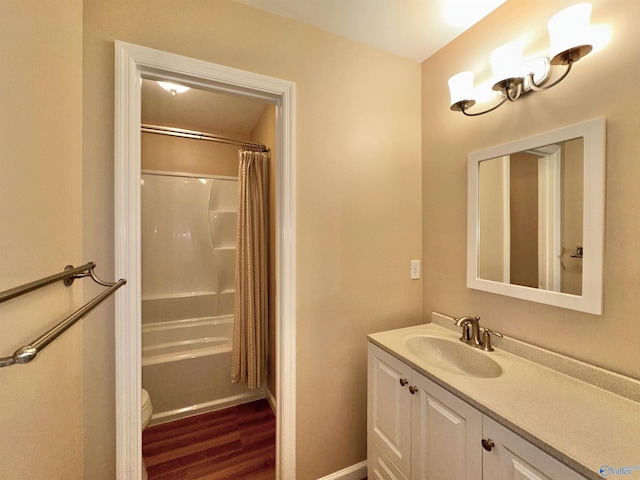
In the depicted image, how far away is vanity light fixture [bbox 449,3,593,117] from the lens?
34.1 inches

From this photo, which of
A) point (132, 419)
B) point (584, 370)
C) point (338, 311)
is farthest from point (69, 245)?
point (584, 370)

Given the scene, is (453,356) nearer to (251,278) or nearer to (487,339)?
(487,339)

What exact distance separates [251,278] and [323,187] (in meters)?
1.17

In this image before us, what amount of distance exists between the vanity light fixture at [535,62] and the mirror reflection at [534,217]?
0.28 meters

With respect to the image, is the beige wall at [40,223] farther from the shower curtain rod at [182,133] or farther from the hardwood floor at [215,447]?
the shower curtain rod at [182,133]

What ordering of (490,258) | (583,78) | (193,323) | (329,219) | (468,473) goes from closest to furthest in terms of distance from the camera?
(468,473)
(583,78)
(490,258)
(329,219)
(193,323)

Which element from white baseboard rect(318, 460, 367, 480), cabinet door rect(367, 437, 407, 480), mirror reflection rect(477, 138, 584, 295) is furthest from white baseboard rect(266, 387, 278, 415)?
mirror reflection rect(477, 138, 584, 295)

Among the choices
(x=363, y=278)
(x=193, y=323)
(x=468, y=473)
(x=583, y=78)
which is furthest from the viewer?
(x=193, y=323)

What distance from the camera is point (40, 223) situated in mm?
758

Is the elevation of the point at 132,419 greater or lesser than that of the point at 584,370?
lesser

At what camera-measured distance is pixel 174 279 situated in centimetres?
274

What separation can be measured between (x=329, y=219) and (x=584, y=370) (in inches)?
46.9

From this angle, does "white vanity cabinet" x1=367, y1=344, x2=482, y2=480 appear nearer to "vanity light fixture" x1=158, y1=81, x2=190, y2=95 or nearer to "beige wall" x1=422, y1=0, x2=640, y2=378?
"beige wall" x1=422, y1=0, x2=640, y2=378

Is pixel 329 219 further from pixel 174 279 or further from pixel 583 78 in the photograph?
pixel 174 279
